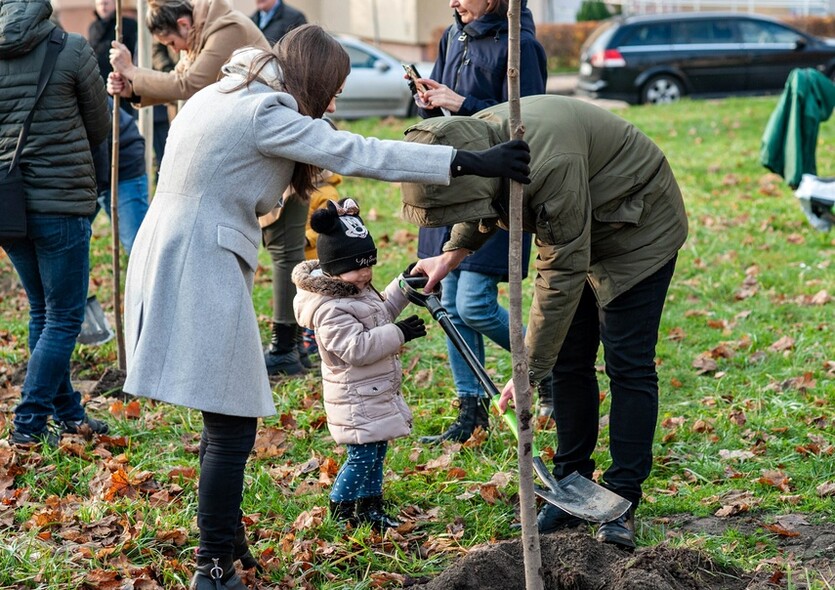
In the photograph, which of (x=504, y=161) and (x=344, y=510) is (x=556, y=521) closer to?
(x=344, y=510)

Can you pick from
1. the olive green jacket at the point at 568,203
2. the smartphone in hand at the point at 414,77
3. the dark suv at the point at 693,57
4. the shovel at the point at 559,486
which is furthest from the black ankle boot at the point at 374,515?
the dark suv at the point at 693,57

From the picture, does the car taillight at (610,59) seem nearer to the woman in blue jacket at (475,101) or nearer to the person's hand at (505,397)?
the woman in blue jacket at (475,101)

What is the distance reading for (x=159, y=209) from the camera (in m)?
3.15

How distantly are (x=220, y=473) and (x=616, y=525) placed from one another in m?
1.38

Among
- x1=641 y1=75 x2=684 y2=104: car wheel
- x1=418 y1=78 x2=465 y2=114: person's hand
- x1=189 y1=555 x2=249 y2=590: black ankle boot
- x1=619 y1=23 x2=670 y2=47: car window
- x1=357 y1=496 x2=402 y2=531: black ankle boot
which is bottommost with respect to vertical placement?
x1=641 y1=75 x2=684 y2=104: car wheel

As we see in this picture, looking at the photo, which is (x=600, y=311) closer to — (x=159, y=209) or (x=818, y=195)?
(x=159, y=209)

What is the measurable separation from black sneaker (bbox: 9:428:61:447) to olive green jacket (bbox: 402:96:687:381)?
2192 millimetres

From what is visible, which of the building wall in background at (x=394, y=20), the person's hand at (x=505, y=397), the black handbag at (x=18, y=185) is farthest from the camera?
the building wall in background at (x=394, y=20)

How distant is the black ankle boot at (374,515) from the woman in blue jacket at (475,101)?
0.82 metres

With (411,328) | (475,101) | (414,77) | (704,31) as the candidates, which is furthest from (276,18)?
(704,31)

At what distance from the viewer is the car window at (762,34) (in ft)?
56.2

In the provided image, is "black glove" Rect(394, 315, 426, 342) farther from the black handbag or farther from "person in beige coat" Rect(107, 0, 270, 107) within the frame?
"person in beige coat" Rect(107, 0, 270, 107)

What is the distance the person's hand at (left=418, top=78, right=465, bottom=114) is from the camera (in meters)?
4.34

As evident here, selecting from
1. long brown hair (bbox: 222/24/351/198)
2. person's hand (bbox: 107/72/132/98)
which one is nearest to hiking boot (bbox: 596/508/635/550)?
long brown hair (bbox: 222/24/351/198)
